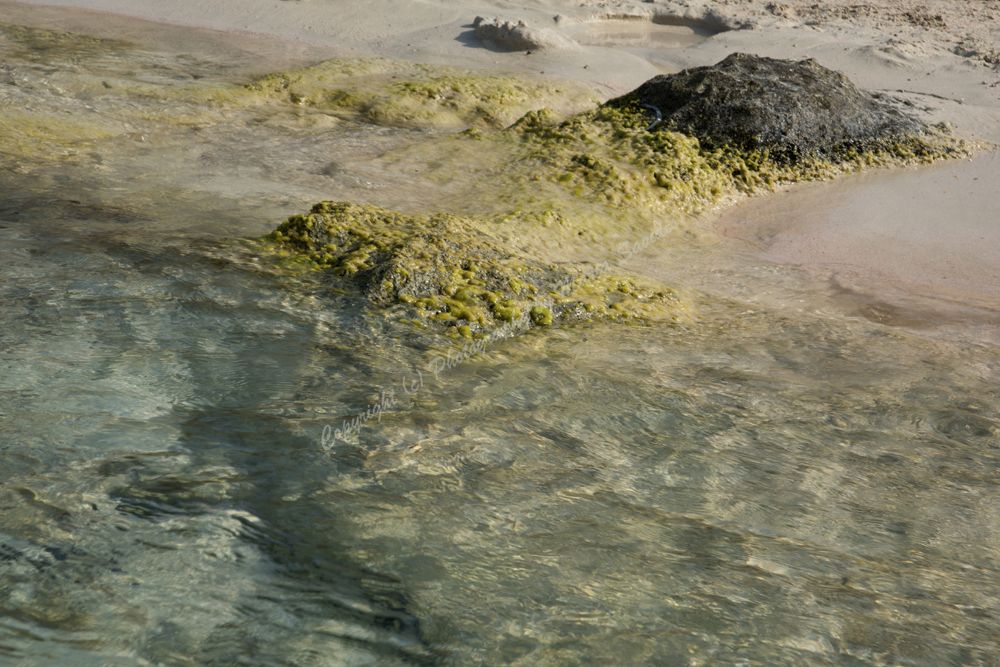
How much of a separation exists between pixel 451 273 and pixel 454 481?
61.4 inches

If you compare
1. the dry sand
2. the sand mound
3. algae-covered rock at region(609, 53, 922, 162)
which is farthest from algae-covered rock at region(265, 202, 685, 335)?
the sand mound

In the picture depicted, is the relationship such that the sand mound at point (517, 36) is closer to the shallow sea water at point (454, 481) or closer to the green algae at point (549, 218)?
the green algae at point (549, 218)

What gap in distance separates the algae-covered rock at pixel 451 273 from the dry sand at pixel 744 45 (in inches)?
68.4

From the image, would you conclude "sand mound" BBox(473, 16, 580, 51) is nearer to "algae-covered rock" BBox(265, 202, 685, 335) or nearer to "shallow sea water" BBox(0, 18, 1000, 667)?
"algae-covered rock" BBox(265, 202, 685, 335)

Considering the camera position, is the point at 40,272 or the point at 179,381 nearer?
the point at 179,381

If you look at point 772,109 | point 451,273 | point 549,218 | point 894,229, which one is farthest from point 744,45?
point 451,273

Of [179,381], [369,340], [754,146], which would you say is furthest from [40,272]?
[754,146]

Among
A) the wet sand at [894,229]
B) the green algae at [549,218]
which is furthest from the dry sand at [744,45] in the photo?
the green algae at [549,218]

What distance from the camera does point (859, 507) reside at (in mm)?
2281

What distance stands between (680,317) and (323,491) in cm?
225

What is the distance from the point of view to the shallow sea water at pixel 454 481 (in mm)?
1694

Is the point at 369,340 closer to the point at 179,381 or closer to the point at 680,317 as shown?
the point at 179,381

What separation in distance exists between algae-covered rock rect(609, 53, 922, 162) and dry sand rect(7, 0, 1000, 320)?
0.40 m

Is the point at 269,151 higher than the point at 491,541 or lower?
higher
